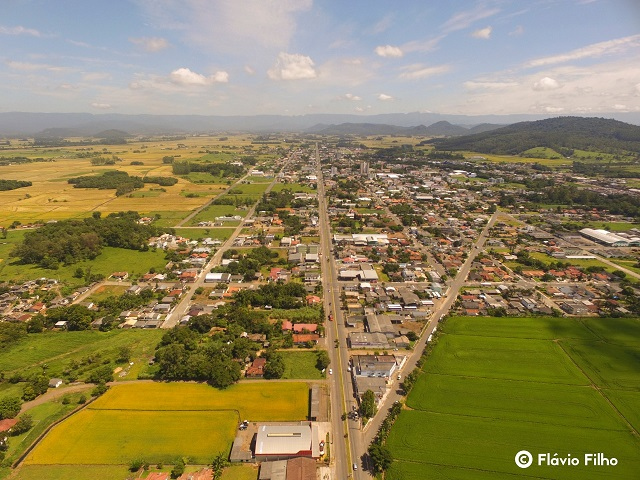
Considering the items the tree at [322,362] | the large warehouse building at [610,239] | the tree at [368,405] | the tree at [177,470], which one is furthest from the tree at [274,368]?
the large warehouse building at [610,239]

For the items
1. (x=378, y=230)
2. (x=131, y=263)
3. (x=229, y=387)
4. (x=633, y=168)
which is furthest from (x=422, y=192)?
(x=633, y=168)

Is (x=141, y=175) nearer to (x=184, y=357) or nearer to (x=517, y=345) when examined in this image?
(x=184, y=357)

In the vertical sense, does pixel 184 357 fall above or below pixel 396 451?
above

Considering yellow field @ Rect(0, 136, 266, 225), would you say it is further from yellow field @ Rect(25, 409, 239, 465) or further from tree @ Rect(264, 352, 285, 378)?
yellow field @ Rect(25, 409, 239, 465)

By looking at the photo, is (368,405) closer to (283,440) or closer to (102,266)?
(283,440)

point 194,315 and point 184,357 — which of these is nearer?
point 184,357

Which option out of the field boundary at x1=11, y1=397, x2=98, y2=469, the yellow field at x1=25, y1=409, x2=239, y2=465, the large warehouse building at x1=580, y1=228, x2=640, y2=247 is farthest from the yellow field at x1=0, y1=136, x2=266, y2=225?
the large warehouse building at x1=580, y1=228, x2=640, y2=247

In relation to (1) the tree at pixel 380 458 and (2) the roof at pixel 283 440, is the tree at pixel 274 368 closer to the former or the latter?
(2) the roof at pixel 283 440
